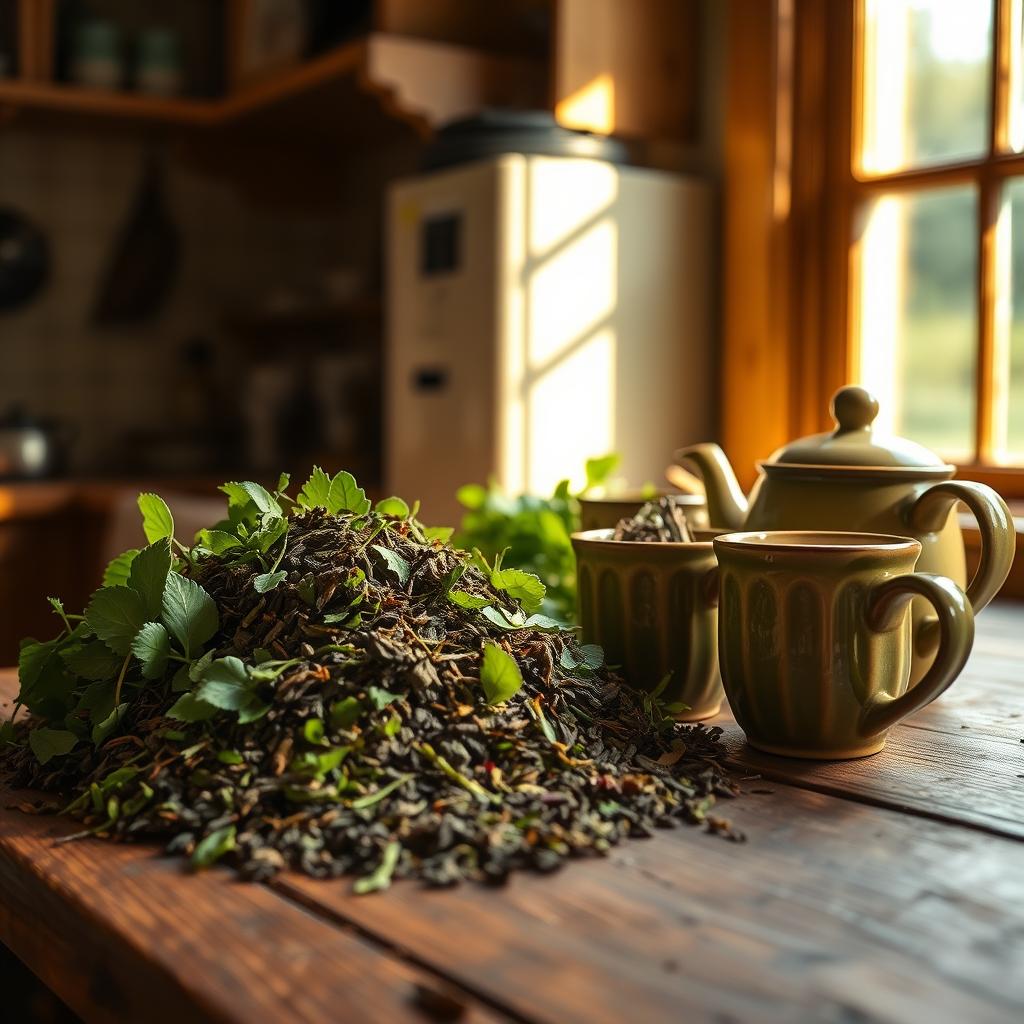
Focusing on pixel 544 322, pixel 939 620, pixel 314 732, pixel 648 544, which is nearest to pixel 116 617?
pixel 314 732

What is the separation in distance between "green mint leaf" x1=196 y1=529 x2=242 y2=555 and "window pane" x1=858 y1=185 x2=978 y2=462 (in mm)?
1493

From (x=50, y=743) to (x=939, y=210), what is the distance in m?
1.88

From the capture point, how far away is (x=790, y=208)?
2.14 metres

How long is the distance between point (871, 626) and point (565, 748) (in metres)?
0.19

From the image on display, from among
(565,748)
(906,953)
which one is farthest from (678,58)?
(906,953)

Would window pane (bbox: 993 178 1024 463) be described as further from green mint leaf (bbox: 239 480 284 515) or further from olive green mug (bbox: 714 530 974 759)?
green mint leaf (bbox: 239 480 284 515)

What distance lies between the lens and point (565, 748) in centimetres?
65

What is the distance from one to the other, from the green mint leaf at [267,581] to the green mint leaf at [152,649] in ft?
0.19

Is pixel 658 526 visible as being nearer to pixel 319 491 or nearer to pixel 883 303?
pixel 319 491

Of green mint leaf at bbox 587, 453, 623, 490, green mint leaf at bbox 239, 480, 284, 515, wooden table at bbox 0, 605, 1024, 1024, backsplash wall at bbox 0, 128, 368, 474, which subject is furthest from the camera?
backsplash wall at bbox 0, 128, 368, 474

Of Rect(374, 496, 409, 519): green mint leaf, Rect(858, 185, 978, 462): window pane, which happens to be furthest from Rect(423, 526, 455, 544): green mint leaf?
Rect(858, 185, 978, 462): window pane

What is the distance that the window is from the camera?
184 cm

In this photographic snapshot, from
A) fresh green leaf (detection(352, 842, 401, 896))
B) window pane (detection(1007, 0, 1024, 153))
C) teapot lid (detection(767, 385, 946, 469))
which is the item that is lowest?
fresh green leaf (detection(352, 842, 401, 896))

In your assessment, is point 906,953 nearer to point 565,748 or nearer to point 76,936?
point 565,748
